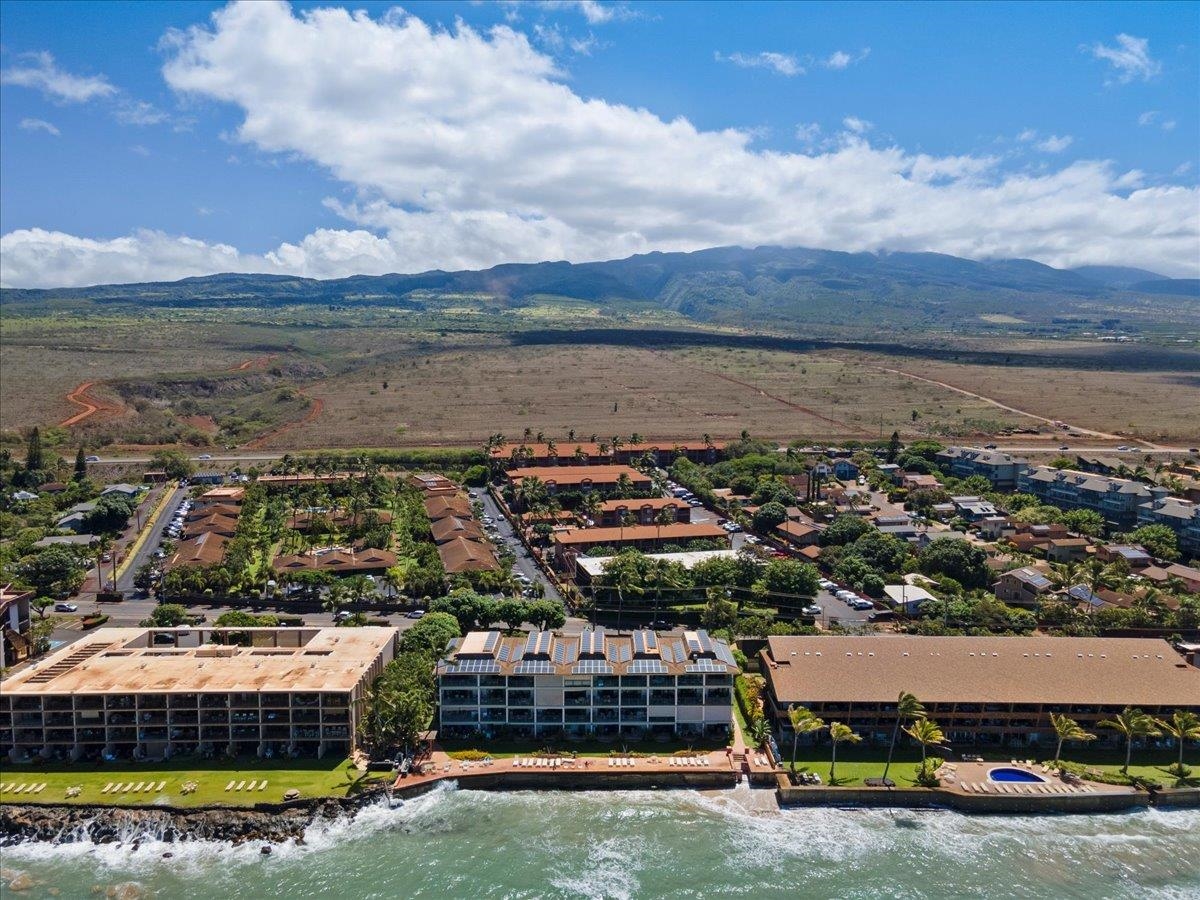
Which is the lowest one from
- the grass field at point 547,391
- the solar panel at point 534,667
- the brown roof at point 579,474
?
the solar panel at point 534,667

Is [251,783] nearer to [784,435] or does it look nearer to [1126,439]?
[784,435]

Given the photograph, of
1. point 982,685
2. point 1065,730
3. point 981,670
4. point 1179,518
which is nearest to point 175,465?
point 981,670

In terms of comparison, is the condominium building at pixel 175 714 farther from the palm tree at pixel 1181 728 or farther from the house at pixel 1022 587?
the house at pixel 1022 587

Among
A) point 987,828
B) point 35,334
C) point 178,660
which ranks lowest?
point 987,828

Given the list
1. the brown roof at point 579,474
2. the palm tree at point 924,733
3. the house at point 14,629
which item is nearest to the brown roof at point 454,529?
the brown roof at point 579,474

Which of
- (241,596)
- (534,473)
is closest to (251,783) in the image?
(241,596)

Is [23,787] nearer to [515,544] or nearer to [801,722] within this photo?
[801,722]
